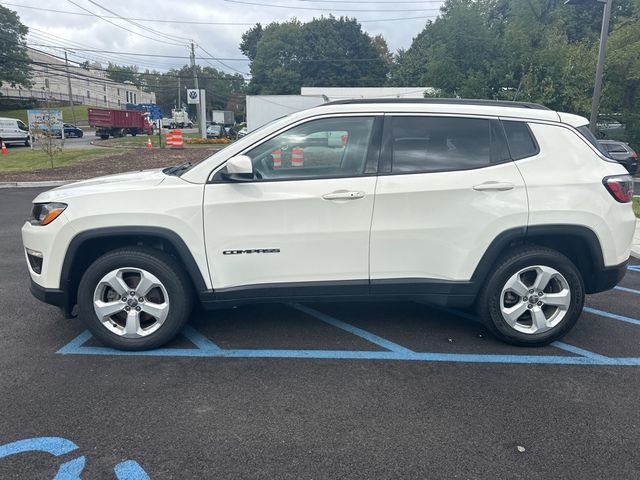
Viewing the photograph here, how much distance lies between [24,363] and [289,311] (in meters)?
2.20

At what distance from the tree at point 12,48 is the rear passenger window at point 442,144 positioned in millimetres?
67428

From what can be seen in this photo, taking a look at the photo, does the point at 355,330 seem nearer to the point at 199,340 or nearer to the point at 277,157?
the point at 199,340

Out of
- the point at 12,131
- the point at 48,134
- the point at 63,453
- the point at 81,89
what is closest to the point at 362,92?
the point at 12,131

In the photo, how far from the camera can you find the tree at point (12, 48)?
194 feet

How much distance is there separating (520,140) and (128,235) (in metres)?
3.11

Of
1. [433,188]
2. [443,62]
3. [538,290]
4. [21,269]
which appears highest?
[443,62]

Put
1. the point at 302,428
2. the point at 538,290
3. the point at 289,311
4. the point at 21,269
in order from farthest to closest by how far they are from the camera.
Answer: the point at 21,269, the point at 289,311, the point at 538,290, the point at 302,428

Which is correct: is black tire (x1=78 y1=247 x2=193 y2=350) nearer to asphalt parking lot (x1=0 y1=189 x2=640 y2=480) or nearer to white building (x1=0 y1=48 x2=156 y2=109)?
asphalt parking lot (x1=0 y1=189 x2=640 y2=480)

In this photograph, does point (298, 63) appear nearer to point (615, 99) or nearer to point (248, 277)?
point (615, 99)

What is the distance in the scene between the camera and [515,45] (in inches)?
1006

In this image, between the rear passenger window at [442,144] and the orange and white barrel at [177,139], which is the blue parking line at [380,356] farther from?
the orange and white barrel at [177,139]

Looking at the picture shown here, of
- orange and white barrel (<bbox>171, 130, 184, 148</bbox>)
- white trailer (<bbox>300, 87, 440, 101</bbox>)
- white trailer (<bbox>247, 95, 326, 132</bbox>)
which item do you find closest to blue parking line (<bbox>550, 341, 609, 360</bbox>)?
orange and white barrel (<bbox>171, 130, 184, 148</bbox>)

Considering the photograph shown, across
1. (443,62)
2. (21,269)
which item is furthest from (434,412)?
(443,62)

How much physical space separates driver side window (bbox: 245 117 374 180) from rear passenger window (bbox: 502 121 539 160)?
1.10m
